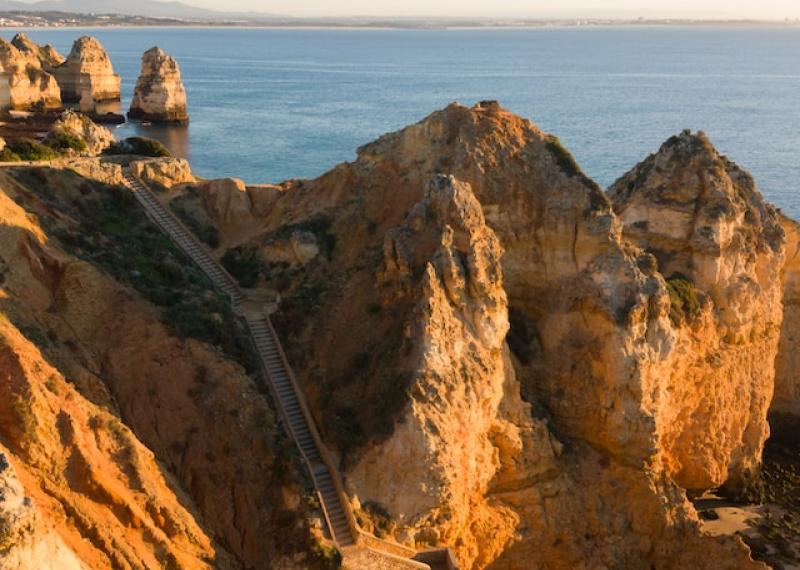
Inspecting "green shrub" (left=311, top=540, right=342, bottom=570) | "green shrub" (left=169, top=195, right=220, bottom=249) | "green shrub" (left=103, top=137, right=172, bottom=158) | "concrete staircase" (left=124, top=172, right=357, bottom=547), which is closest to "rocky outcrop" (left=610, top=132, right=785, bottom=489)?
"concrete staircase" (left=124, top=172, right=357, bottom=547)

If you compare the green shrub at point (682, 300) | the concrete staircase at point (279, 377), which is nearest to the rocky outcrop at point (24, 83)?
the concrete staircase at point (279, 377)

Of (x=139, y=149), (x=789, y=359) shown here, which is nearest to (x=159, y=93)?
(x=139, y=149)

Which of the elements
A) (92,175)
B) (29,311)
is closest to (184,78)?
(92,175)

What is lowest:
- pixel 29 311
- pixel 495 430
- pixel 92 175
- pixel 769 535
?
pixel 769 535

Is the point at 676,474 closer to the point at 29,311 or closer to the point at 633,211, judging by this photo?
the point at 633,211

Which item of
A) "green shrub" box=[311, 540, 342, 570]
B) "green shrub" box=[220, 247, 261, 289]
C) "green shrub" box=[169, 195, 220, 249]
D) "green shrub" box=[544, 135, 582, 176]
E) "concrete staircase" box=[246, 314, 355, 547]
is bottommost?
"green shrub" box=[311, 540, 342, 570]

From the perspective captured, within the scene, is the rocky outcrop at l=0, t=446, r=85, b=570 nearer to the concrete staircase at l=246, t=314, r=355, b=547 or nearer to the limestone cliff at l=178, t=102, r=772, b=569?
the concrete staircase at l=246, t=314, r=355, b=547
